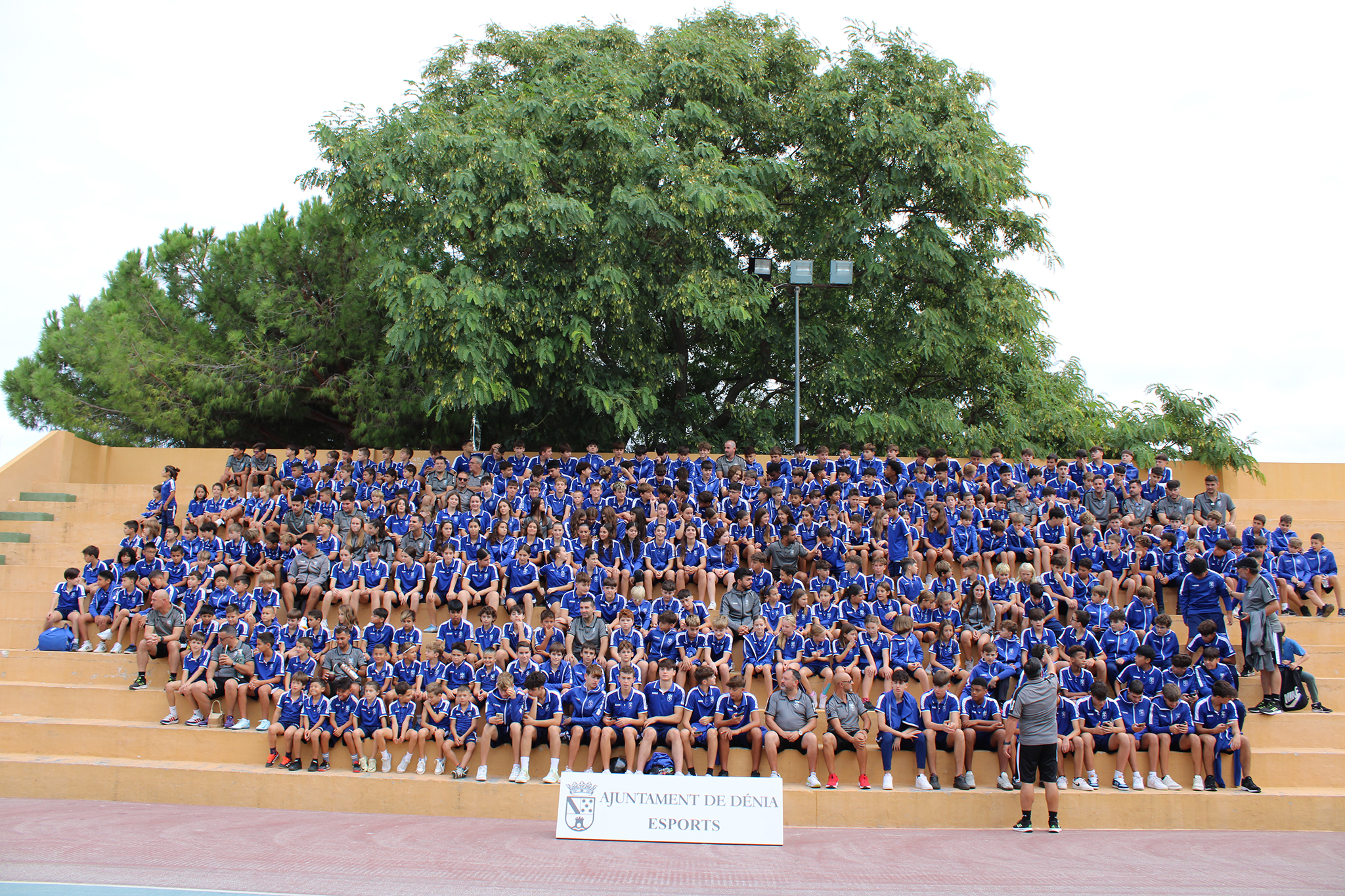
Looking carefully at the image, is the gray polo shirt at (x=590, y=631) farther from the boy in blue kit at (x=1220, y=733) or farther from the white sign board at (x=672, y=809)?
the boy in blue kit at (x=1220, y=733)

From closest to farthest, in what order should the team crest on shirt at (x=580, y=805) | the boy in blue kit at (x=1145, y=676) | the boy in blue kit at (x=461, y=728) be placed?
1. the team crest on shirt at (x=580, y=805)
2. the boy in blue kit at (x=461, y=728)
3. the boy in blue kit at (x=1145, y=676)

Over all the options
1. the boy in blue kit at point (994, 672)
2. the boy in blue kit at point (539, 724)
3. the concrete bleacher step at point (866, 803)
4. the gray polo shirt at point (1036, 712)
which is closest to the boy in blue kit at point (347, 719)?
the concrete bleacher step at point (866, 803)

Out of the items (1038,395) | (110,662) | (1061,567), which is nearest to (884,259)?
(1038,395)

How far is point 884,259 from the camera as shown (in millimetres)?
18016

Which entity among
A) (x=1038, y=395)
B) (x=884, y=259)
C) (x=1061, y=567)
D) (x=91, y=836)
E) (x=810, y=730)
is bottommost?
(x=91, y=836)

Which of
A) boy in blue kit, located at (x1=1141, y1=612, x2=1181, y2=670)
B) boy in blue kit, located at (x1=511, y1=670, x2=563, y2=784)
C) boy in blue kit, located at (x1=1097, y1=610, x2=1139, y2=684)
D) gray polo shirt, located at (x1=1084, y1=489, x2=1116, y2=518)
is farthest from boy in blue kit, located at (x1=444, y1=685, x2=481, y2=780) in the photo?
gray polo shirt, located at (x1=1084, y1=489, x2=1116, y2=518)

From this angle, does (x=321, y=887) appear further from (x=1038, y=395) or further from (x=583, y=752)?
(x=1038, y=395)

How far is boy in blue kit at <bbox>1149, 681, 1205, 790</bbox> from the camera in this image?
32.4 ft

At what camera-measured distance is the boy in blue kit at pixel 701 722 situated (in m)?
9.84

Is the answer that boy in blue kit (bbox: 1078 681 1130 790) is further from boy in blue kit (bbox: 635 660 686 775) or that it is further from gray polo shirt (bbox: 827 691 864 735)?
boy in blue kit (bbox: 635 660 686 775)

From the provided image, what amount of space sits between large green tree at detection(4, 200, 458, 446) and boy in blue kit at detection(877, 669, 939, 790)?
12.6m

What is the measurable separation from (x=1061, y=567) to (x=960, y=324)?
844cm

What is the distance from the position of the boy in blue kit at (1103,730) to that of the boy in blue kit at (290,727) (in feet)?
28.5

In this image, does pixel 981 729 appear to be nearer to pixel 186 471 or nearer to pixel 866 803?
pixel 866 803
